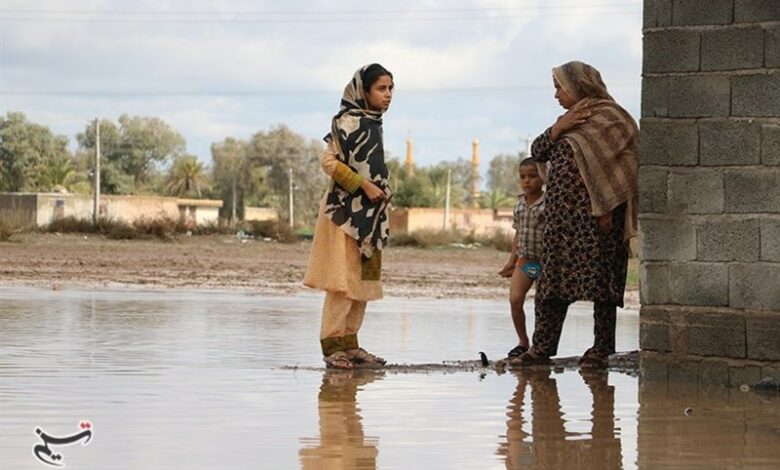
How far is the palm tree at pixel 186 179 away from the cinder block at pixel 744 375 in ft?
308

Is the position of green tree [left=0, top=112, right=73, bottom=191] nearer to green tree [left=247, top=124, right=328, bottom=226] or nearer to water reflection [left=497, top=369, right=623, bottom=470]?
green tree [left=247, top=124, right=328, bottom=226]

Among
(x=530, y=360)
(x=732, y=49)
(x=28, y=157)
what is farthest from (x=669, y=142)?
(x=28, y=157)

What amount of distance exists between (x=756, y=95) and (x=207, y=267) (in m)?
19.0

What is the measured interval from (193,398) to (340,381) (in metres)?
1.24

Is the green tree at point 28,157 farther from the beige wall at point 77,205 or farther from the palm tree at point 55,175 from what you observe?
the beige wall at point 77,205

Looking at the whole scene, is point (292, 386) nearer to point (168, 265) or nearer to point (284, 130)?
point (168, 265)

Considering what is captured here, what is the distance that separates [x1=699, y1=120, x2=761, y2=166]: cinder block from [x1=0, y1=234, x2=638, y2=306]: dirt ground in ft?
36.0

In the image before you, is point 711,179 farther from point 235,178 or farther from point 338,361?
point 235,178

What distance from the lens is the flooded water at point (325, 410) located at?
5.84m

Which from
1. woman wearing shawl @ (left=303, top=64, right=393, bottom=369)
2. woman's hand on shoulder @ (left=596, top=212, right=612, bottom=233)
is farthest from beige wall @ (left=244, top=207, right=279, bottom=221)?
woman's hand on shoulder @ (left=596, top=212, right=612, bottom=233)

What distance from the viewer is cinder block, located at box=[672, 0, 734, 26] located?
8.32m

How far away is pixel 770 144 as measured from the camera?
823 cm

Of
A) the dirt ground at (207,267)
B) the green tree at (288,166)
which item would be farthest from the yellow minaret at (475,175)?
the dirt ground at (207,267)

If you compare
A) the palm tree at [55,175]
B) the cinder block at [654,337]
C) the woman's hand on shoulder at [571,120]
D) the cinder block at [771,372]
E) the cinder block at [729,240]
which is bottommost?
the cinder block at [771,372]
